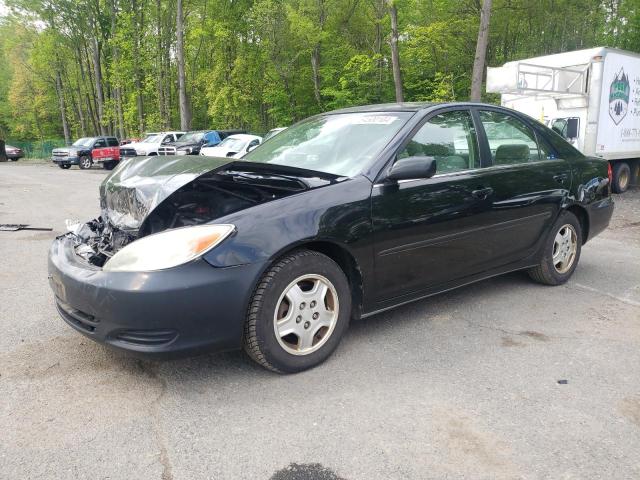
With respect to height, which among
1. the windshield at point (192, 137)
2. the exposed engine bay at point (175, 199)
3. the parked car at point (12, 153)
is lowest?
the parked car at point (12, 153)

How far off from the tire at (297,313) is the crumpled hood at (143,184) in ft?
2.74

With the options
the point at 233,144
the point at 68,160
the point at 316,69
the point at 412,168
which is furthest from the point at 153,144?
the point at 412,168

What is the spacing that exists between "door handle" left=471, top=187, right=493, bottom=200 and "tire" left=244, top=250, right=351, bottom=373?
4.37 ft

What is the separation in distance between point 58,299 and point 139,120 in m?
35.6

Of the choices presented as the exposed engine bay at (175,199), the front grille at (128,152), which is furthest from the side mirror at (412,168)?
the front grille at (128,152)

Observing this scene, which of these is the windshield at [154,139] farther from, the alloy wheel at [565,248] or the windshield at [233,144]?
the alloy wheel at [565,248]

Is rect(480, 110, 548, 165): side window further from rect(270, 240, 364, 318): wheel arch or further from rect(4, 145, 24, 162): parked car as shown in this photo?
rect(4, 145, 24, 162): parked car

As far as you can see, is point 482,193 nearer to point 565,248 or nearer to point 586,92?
point 565,248

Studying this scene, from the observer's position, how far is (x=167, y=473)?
222 cm

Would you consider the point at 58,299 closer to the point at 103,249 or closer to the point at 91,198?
the point at 103,249

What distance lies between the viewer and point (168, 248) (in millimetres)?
2727

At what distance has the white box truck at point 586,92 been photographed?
11398mm

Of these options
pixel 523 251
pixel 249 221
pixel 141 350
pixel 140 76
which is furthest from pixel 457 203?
pixel 140 76

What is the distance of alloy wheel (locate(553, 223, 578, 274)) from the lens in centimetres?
480
